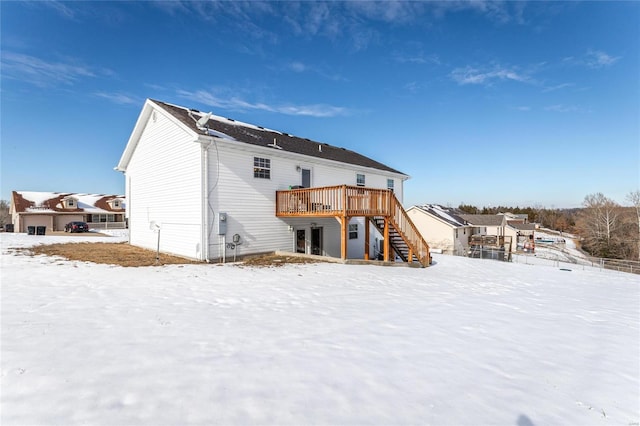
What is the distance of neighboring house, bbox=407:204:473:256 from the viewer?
30.6 meters

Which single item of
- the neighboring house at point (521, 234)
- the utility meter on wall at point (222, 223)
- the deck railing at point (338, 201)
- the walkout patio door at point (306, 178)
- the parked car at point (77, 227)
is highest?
the walkout patio door at point (306, 178)

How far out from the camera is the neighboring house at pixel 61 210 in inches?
1191

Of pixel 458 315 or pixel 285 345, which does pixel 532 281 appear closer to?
pixel 458 315

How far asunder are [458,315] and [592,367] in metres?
2.14

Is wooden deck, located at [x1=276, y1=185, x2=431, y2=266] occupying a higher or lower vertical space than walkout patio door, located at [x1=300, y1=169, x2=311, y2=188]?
lower

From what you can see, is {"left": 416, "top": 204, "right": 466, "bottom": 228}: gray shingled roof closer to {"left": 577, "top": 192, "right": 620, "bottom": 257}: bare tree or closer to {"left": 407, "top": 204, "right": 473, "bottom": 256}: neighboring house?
{"left": 407, "top": 204, "right": 473, "bottom": 256}: neighboring house

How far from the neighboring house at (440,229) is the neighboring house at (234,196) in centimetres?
1801

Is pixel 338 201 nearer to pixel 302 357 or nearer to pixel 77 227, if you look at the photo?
pixel 302 357

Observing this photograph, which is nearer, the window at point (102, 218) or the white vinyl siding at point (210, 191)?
the white vinyl siding at point (210, 191)

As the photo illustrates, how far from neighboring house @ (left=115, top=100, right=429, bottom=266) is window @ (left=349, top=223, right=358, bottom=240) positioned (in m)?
1.40

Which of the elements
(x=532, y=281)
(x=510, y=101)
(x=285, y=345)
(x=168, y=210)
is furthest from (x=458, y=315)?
(x=510, y=101)

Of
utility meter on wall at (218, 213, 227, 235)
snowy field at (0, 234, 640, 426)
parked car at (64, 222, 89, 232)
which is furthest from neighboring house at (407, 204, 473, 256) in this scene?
parked car at (64, 222, 89, 232)

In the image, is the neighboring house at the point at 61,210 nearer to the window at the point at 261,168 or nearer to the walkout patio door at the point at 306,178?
the window at the point at 261,168

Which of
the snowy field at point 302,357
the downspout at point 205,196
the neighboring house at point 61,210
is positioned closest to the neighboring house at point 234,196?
the downspout at point 205,196
